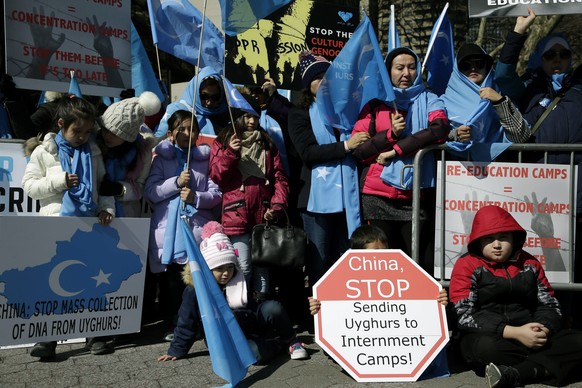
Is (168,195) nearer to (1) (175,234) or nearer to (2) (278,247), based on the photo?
(1) (175,234)

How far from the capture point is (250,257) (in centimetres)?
560

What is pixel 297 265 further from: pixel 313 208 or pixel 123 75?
pixel 123 75

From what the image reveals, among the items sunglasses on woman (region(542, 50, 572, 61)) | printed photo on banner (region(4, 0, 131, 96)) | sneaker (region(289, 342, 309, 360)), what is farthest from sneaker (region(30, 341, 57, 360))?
sunglasses on woman (region(542, 50, 572, 61))

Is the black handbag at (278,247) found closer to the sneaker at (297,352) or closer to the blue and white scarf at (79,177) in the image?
the sneaker at (297,352)

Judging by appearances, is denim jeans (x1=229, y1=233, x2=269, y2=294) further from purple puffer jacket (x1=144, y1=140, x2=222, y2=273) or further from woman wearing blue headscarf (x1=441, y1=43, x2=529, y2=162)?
woman wearing blue headscarf (x1=441, y1=43, x2=529, y2=162)

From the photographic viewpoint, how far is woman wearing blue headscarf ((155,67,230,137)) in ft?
19.2

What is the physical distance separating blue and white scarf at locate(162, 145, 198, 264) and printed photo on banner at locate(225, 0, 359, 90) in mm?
1227

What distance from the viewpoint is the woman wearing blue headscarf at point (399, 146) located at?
5.26 metres

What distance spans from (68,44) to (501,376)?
4.02 metres

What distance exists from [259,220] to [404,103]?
1.38 metres

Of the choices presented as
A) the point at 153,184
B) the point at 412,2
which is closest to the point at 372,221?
the point at 153,184

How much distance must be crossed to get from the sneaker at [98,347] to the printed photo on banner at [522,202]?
236 cm

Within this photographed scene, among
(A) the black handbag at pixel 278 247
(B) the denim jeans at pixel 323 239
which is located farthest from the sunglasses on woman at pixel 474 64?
(A) the black handbag at pixel 278 247

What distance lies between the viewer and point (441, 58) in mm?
6375
